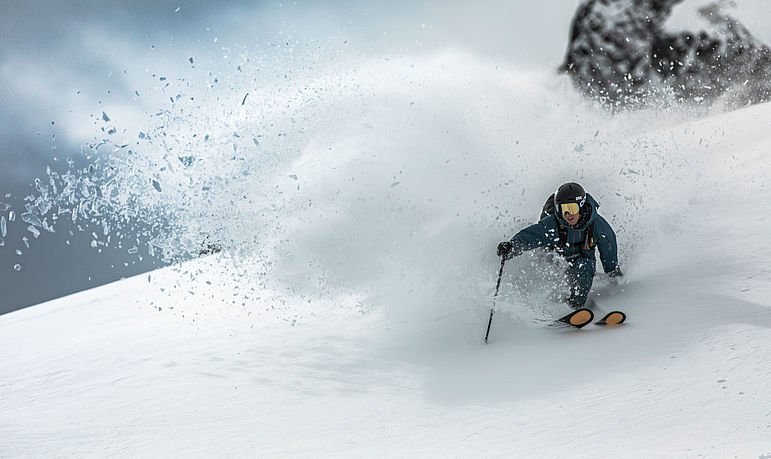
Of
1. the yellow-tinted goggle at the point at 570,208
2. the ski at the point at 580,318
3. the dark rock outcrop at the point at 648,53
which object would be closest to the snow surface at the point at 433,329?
the ski at the point at 580,318

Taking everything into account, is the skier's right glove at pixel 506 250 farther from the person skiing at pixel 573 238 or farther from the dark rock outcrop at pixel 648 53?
the dark rock outcrop at pixel 648 53

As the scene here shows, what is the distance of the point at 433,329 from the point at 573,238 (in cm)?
129

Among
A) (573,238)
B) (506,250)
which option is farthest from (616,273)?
(506,250)

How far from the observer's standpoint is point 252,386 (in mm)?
4406

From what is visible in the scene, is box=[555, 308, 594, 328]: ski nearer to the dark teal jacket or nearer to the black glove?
the dark teal jacket

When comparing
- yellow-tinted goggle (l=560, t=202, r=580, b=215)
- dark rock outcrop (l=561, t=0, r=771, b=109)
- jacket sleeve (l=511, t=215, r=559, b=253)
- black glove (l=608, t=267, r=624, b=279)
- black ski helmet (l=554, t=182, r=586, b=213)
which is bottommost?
black glove (l=608, t=267, r=624, b=279)

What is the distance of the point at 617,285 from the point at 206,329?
414cm

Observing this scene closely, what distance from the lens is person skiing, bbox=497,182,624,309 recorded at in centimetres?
452

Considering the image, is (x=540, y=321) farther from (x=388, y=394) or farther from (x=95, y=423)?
(x=95, y=423)

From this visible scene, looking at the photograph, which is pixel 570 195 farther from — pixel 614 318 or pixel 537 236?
pixel 614 318

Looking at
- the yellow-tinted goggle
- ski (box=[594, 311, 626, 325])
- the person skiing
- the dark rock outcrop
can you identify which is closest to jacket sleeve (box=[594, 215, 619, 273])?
the person skiing

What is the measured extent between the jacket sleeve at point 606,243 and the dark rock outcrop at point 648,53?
68.0ft

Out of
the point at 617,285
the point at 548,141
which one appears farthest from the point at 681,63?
the point at 617,285

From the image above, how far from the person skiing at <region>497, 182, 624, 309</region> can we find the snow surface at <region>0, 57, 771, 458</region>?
360mm
